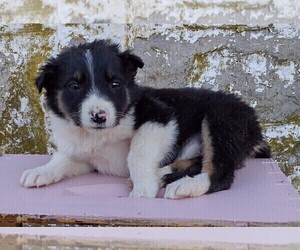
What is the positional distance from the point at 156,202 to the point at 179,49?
5.62ft

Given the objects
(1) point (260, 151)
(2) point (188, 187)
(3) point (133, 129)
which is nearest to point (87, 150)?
(3) point (133, 129)

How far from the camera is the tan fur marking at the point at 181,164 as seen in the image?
266 cm

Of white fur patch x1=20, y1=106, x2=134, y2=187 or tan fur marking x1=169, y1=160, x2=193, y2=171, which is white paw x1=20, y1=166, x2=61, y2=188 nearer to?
white fur patch x1=20, y1=106, x2=134, y2=187

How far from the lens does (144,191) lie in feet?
7.97

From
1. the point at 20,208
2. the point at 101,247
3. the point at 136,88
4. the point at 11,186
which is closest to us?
the point at 101,247

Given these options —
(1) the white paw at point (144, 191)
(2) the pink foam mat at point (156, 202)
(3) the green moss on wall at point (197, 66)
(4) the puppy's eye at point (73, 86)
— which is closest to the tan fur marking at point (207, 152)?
(2) the pink foam mat at point (156, 202)

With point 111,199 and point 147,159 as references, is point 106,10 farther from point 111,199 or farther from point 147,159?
point 111,199

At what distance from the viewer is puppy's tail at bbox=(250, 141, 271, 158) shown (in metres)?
2.96

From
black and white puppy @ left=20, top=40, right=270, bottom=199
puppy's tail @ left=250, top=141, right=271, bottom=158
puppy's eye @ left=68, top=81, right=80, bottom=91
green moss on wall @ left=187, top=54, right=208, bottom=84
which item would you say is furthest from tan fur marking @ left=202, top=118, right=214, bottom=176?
green moss on wall @ left=187, top=54, right=208, bottom=84

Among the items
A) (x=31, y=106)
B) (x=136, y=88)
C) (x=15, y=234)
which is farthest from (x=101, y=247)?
(x=31, y=106)

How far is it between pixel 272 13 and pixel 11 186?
1.97m

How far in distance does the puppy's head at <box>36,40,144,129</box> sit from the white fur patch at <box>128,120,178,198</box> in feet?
0.44

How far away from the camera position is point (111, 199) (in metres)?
2.36

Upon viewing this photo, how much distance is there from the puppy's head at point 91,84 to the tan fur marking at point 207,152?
343 millimetres
